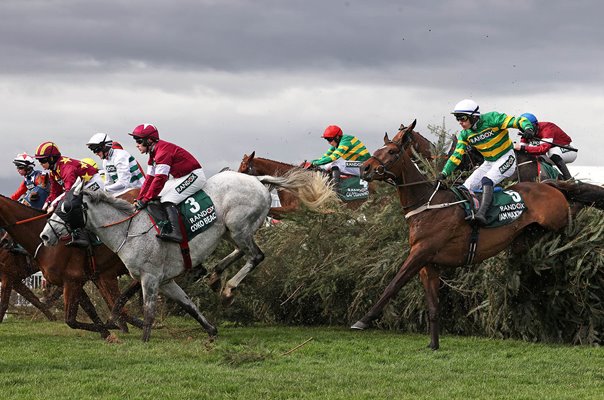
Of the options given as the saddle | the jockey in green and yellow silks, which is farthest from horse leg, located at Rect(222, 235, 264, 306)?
the jockey in green and yellow silks

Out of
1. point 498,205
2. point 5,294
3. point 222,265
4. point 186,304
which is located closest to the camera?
point 498,205

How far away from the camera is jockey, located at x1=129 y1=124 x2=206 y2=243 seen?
1205 cm

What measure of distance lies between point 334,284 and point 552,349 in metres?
3.70

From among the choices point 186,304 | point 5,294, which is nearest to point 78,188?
point 186,304

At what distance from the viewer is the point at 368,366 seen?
32.4 feet

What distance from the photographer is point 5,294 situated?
51.8 feet

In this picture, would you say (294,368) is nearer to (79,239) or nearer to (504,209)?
(504,209)

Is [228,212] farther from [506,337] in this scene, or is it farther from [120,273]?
[506,337]

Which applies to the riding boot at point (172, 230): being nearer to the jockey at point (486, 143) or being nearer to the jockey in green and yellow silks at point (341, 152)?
the jockey at point (486, 143)

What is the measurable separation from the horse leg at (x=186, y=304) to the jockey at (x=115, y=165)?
87.5 inches

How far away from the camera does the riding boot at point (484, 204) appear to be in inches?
444

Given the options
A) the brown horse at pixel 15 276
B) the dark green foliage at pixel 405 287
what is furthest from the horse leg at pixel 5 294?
the dark green foliage at pixel 405 287

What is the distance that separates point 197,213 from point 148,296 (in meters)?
1.20

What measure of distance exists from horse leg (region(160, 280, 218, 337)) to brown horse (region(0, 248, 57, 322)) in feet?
13.3
